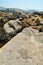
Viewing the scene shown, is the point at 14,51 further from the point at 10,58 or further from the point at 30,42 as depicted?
the point at 30,42

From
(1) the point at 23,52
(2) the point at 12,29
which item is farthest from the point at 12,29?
(1) the point at 23,52

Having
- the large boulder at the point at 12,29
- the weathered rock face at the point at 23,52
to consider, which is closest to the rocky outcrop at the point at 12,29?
the large boulder at the point at 12,29

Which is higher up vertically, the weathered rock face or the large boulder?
the weathered rock face

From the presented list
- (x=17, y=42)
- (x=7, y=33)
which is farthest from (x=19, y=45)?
(x=7, y=33)

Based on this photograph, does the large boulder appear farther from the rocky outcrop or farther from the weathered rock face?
the weathered rock face

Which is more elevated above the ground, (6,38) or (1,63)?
(1,63)

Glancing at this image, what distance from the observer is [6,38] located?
119ft

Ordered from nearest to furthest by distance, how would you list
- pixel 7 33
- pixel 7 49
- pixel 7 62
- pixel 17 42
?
pixel 7 62 → pixel 7 49 → pixel 17 42 → pixel 7 33

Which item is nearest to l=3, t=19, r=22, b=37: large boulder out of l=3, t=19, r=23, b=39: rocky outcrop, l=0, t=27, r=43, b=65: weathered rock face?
l=3, t=19, r=23, b=39: rocky outcrop

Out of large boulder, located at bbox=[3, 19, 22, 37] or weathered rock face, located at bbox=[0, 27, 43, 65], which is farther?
large boulder, located at bbox=[3, 19, 22, 37]

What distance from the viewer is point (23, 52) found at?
22.6 ft

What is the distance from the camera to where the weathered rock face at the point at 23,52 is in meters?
6.40

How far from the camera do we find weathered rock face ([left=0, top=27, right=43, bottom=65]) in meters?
6.40

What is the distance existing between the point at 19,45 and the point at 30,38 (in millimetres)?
906
